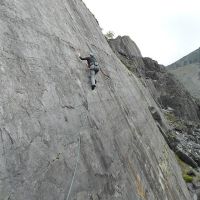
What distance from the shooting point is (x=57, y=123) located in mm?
10703

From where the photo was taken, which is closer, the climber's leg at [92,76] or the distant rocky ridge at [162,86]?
the climber's leg at [92,76]

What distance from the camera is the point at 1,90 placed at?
29.5ft

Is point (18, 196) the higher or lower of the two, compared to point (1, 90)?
lower

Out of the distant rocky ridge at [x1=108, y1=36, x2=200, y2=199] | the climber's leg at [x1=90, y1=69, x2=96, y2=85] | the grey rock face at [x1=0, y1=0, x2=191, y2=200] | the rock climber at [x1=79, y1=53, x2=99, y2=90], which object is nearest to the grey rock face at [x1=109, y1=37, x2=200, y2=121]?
the distant rocky ridge at [x1=108, y1=36, x2=200, y2=199]

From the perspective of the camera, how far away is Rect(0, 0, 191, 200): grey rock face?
28.7 ft

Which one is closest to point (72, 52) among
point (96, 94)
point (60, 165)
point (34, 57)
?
point (96, 94)

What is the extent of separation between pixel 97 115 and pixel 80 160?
3428mm

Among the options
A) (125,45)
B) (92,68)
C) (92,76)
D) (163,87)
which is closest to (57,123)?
(92,76)

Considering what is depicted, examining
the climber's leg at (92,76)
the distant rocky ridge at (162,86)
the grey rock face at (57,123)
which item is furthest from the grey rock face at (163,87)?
the climber's leg at (92,76)

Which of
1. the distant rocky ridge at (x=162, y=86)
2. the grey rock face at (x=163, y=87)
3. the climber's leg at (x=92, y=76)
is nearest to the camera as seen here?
the climber's leg at (x=92, y=76)

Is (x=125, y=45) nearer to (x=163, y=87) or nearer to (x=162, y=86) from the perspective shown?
(x=162, y=86)

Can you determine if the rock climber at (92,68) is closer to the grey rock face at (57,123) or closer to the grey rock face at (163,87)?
the grey rock face at (57,123)

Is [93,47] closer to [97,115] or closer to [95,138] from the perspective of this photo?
[97,115]

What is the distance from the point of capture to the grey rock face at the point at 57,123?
8742 mm
